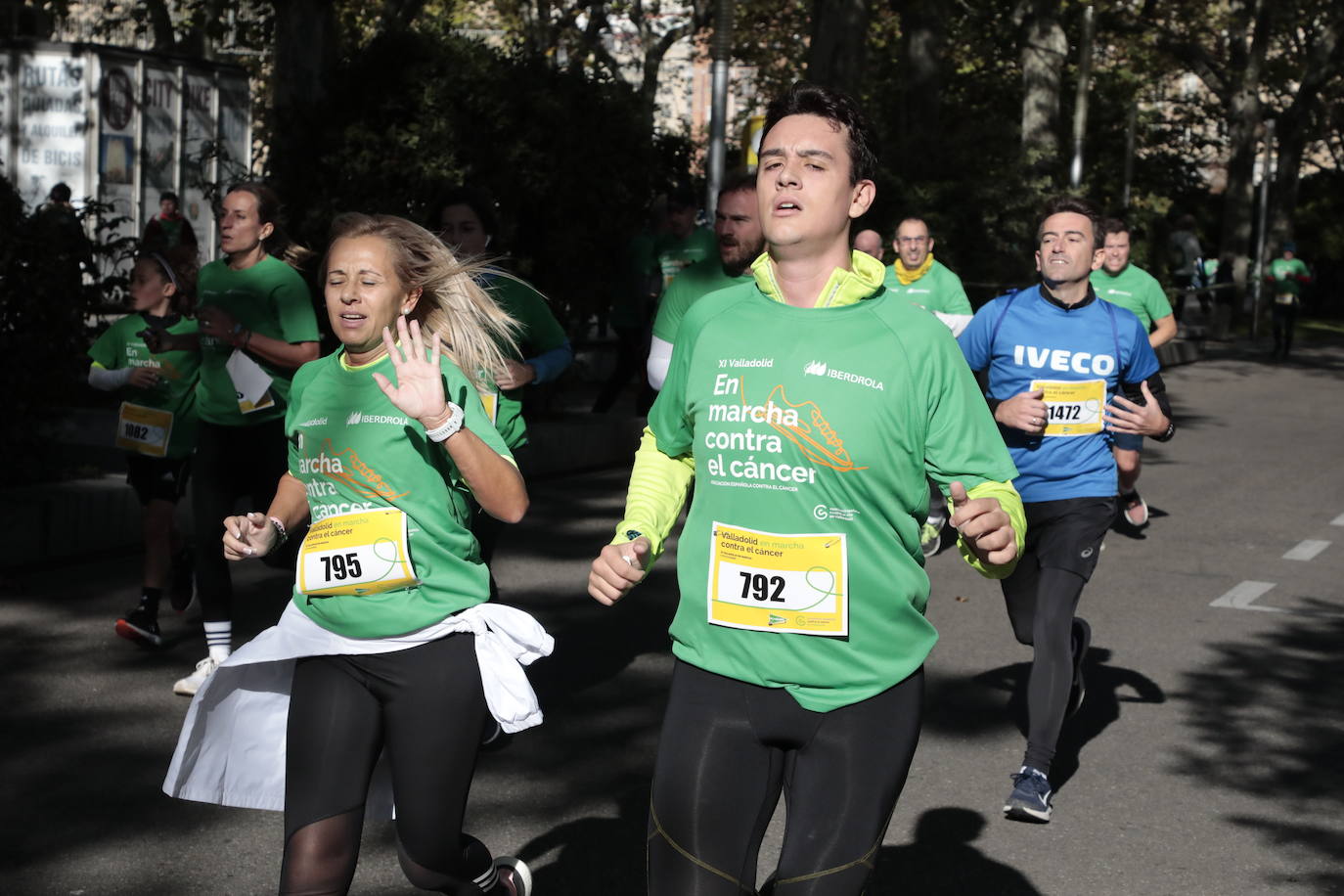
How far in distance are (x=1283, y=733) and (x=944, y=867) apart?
214cm

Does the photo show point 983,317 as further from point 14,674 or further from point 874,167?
point 14,674

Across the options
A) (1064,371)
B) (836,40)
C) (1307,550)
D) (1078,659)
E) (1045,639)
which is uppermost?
(836,40)

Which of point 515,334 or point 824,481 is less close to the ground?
point 515,334

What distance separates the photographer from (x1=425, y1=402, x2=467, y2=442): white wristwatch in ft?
11.7

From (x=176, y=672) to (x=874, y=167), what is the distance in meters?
4.56

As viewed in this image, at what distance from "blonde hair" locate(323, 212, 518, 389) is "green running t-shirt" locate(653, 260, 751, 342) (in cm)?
322

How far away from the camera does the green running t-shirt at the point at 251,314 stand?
6484 mm

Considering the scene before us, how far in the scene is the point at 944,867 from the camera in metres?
5.00

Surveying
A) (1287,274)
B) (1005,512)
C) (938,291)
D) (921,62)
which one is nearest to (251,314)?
(1005,512)

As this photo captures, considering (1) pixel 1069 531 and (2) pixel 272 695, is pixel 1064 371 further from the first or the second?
(2) pixel 272 695

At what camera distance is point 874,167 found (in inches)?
130

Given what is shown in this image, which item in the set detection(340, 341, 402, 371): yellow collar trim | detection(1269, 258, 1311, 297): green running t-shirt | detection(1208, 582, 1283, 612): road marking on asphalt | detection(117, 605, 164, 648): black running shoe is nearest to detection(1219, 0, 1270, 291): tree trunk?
detection(1269, 258, 1311, 297): green running t-shirt

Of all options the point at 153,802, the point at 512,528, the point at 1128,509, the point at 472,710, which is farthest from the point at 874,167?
the point at 1128,509

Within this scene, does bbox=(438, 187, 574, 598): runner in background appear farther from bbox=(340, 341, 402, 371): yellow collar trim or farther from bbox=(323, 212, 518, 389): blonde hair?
bbox=(340, 341, 402, 371): yellow collar trim
